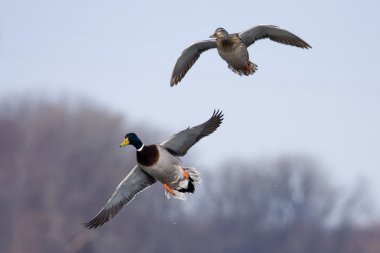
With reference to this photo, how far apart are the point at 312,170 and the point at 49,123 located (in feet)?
49.5

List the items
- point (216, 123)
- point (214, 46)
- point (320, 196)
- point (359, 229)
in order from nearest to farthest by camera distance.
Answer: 1. point (216, 123)
2. point (214, 46)
3. point (359, 229)
4. point (320, 196)

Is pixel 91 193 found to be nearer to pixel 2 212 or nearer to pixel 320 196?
pixel 2 212

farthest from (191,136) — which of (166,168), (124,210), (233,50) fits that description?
(124,210)

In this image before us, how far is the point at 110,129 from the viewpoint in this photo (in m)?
60.4

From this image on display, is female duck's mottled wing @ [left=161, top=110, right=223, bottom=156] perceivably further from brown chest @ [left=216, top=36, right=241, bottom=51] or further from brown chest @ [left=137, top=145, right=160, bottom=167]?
brown chest @ [left=216, top=36, right=241, bottom=51]

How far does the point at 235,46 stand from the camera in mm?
16172

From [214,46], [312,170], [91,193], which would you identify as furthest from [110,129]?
[214,46]

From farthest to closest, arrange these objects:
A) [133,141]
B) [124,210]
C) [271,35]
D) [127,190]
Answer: [124,210] → [271,35] → [127,190] → [133,141]

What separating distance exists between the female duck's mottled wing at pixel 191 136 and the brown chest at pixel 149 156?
24cm

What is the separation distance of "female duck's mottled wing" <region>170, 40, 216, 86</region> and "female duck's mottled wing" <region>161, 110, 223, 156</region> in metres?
1.98

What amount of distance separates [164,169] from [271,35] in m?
3.17

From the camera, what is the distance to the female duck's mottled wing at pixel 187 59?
17.0 m

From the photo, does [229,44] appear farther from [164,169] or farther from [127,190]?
[127,190]

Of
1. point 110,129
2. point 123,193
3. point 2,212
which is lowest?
point 2,212
